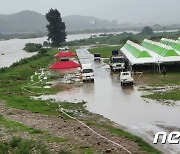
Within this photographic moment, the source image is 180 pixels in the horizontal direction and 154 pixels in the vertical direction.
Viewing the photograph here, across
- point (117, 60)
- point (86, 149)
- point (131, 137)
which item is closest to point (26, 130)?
point (86, 149)

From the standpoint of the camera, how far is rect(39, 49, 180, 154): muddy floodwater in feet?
66.2

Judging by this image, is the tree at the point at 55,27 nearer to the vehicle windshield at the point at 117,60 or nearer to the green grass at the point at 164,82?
the vehicle windshield at the point at 117,60

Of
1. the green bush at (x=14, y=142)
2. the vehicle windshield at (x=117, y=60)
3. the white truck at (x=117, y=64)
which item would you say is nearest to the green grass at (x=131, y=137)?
the green bush at (x=14, y=142)

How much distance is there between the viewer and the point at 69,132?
1955 centimetres

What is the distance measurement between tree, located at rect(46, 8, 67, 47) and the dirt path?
86.2 m

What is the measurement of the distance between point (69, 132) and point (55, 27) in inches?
3697

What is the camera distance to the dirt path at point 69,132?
658 inches

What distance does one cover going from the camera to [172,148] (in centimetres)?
1625

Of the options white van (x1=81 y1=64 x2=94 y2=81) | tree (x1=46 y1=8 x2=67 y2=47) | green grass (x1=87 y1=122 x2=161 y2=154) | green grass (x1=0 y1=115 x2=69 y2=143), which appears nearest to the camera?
green grass (x1=87 y1=122 x2=161 y2=154)

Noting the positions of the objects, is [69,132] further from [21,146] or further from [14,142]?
[21,146]

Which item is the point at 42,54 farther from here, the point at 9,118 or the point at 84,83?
the point at 9,118

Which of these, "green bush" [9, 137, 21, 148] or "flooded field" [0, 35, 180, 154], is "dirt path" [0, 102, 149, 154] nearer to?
"green bush" [9, 137, 21, 148]

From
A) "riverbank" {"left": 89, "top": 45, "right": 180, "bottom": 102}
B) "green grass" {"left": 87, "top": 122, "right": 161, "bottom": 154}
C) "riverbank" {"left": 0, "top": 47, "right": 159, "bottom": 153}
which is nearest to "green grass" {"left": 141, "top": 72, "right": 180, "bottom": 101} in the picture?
"riverbank" {"left": 89, "top": 45, "right": 180, "bottom": 102}

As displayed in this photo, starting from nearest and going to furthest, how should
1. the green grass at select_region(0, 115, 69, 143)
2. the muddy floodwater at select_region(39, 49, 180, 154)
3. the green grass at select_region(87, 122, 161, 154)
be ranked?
the green grass at select_region(87, 122, 161, 154)
the green grass at select_region(0, 115, 69, 143)
the muddy floodwater at select_region(39, 49, 180, 154)
